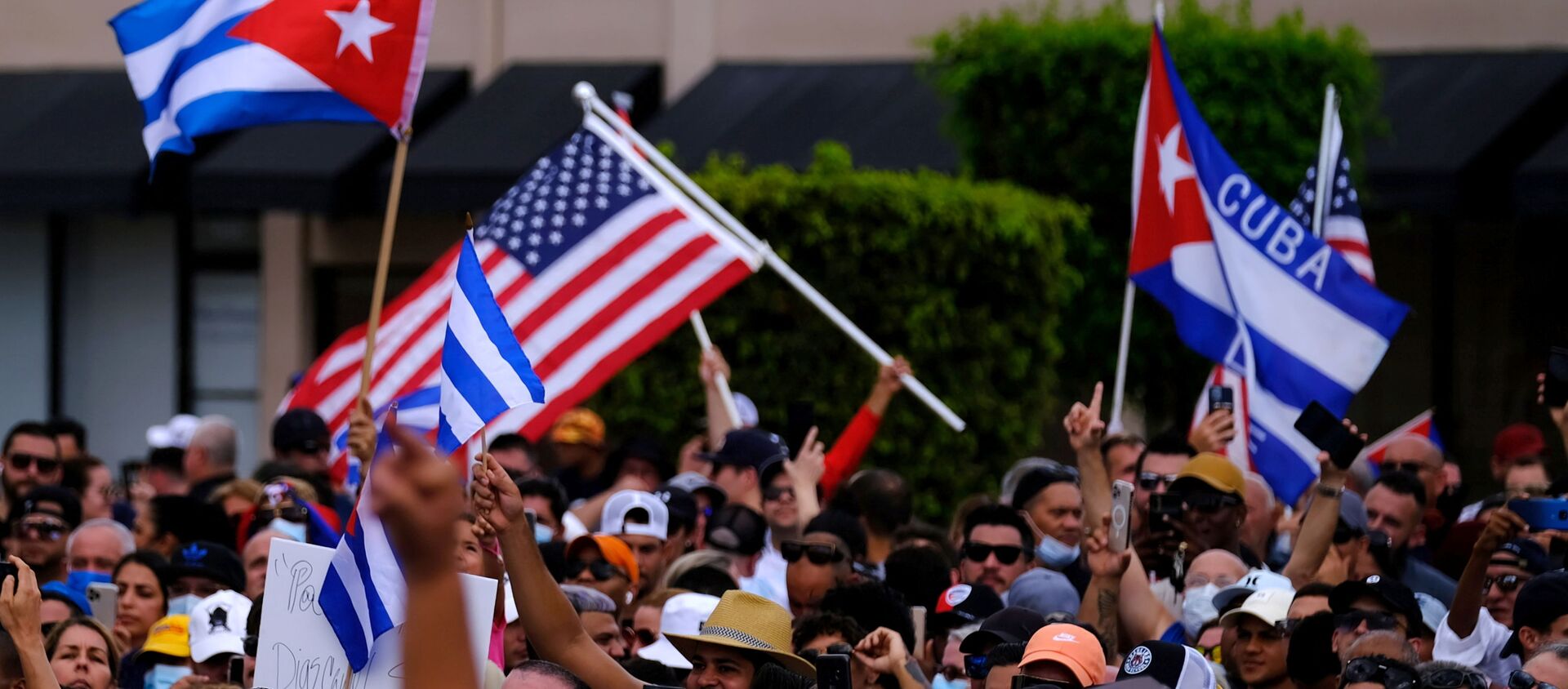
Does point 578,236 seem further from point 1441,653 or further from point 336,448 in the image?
point 1441,653

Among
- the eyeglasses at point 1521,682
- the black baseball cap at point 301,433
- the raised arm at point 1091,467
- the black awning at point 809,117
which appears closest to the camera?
the eyeglasses at point 1521,682

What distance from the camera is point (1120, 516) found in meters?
6.84

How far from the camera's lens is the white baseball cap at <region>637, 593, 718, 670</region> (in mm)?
6949

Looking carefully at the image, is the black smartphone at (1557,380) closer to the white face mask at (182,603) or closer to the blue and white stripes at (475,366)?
the blue and white stripes at (475,366)

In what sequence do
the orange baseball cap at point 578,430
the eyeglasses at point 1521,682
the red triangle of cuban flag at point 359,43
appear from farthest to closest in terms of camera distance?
the orange baseball cap at point 578,430 < the red triangle of cuban flag at point 359,43 < the eyeglasses at point 1521,682

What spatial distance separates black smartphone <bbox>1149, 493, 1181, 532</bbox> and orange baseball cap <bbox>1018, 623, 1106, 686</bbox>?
2.09 m

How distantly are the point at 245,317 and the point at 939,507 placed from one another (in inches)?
383

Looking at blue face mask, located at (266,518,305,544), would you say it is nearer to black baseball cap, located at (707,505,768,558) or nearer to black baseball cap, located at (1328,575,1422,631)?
black baseball cap, located at (707,505,768,558)

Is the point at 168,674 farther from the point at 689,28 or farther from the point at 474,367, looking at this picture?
the point at 689,28

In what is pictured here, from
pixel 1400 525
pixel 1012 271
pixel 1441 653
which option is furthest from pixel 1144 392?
pixel 1441 653

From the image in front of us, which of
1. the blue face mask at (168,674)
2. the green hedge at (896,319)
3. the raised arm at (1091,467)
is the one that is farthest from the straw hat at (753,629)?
the green hedge at (896,319)

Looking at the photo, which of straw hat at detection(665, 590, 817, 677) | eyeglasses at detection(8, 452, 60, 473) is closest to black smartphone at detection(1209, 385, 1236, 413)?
straw hat at detection(665, 590, 817, 677)

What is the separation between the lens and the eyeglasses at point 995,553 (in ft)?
26.3

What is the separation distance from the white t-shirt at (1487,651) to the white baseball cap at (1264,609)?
55 centimetres
